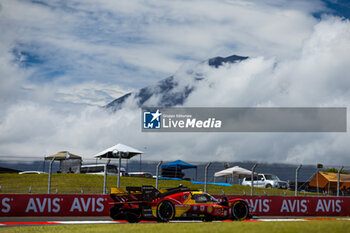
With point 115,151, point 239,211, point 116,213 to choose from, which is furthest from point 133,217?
point 115,151

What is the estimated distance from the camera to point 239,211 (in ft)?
50.5

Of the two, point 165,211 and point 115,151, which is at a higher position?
point 115,151

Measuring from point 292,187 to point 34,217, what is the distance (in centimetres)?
2704

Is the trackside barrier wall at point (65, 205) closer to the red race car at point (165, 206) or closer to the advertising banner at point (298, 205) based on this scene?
the advertising banner at point (298, 205)

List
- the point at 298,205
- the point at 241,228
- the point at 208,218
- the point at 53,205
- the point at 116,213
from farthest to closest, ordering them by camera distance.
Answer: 1. the point at 298,205
2. the point at 53,205
3. the point at 208,218
4. the point at 116,213
5. the point at 241,228

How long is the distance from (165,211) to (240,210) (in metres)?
2.52

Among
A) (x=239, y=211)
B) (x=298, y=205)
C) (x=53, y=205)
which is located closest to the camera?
(x=239, y=211)

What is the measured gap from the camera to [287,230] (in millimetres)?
10633

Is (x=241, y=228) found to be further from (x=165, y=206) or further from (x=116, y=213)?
(x=116, y=213)

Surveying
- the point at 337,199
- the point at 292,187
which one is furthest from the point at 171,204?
the point at 292,187

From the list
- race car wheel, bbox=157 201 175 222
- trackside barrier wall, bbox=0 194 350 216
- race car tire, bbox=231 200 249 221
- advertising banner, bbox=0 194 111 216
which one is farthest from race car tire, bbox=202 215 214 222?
advertising banner, bbox=0 194 111 216

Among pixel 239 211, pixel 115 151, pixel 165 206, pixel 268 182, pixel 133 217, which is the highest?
pixel 115 151

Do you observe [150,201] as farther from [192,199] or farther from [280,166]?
[280,166]

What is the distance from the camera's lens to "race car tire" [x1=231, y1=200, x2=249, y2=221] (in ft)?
50.2
